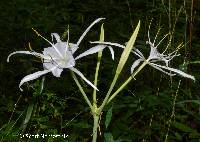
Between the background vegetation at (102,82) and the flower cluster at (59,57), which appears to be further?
the background vegetation at (102,82)

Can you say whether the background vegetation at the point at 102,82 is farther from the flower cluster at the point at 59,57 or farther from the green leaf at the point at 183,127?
the flower cluster at the point at 59,57

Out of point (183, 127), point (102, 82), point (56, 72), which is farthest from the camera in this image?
point (102, 82)

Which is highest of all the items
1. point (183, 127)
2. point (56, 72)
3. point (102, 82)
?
point (56, 72)

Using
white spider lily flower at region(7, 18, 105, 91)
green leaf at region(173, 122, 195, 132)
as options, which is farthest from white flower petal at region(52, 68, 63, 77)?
green leaf at region(173, 122, 195, 132)

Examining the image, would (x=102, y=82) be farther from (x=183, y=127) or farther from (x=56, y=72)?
(x=56, y=72)

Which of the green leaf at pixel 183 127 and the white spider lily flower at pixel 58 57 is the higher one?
the white spider lily flower at pixel 58 57

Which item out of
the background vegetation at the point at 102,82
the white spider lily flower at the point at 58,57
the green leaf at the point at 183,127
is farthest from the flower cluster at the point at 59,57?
the green leaf at the point at 183,127

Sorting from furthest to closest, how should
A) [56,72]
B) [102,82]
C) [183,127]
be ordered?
[102,82] → [183,127] → [56,72]

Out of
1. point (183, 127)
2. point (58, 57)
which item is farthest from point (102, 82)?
point (58, 57)

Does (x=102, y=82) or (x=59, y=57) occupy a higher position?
(x=59, y=57)

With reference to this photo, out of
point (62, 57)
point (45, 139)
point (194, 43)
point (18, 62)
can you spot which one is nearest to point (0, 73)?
point (18, 62)
